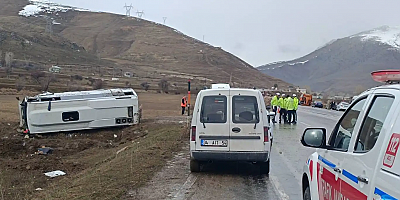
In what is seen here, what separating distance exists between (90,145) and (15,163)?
15.1ft

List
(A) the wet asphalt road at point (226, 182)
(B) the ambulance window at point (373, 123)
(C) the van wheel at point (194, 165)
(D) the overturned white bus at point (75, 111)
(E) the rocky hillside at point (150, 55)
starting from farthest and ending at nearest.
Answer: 1. (E) the rocky hillside at point (150, 55)
2. (D) the overturned white bus at point (75, 111)
3. (C) the van wheel at point (194, 165)
4. (A) the wet asphalt road at point (226, 182)
5. (B) the ambulance window at point (373, 123)

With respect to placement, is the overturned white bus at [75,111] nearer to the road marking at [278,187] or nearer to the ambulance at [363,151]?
the road marking at [278,187]

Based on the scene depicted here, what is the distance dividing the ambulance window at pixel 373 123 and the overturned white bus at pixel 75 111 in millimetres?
19461

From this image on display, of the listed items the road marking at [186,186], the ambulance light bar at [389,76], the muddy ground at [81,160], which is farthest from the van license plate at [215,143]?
the ambulance light bar at [389,76]

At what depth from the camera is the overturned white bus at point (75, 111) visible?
70.1 feet

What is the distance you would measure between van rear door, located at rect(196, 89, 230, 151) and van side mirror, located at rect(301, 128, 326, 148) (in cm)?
479

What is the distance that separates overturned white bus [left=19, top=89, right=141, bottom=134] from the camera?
21375mm

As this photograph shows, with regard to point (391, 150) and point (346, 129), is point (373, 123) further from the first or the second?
point (346, 129)

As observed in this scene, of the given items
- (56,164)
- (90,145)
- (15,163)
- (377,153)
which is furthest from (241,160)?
(90,145)

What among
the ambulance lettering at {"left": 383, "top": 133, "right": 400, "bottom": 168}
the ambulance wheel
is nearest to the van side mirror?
the ambulance wheel

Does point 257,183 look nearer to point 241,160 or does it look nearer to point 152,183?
point 241,160

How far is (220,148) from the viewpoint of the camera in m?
9.60

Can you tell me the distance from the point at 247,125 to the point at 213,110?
79 centimetres

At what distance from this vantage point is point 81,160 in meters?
16.1
